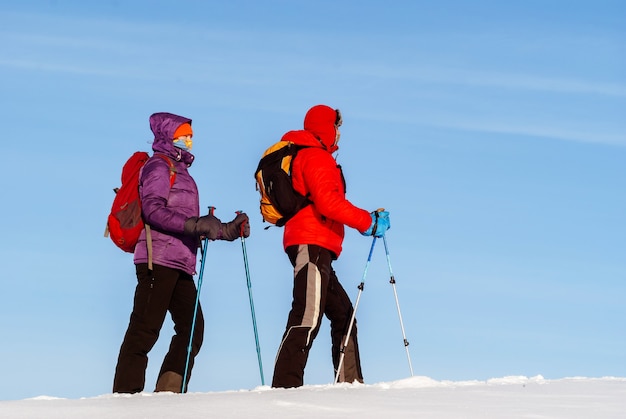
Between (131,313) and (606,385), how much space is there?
4189mm

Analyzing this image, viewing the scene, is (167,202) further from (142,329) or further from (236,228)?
(142,329)

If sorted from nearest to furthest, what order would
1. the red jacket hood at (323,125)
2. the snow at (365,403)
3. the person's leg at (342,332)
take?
the snow at (365,403), the red jacket hood at (323,125), the person's leg at (342,332)

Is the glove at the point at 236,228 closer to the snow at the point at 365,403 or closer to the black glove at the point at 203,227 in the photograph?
the black glove at the point at 203,227

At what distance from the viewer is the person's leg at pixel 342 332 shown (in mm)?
9594

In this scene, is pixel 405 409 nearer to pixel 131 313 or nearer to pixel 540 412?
pixel 540 412

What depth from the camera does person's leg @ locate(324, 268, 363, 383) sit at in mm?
9594

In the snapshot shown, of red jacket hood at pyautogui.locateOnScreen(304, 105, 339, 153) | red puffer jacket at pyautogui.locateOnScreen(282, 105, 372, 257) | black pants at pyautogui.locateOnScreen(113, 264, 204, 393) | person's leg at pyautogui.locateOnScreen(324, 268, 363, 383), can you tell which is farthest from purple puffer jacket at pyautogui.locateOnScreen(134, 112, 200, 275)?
person's leg at pyautogui.locateOnScreen(324, 268, 363, 383)

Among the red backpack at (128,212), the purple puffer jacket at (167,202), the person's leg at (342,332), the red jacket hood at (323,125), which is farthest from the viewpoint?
the person's leg at (342,332)

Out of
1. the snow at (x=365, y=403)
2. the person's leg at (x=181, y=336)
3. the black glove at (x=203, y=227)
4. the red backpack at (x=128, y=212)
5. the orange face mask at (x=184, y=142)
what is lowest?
the snow at (x=365, y=403)

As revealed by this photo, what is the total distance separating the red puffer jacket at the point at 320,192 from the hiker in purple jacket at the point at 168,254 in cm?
56

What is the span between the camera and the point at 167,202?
912cm

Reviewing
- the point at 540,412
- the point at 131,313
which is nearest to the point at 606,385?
the point at 540,412

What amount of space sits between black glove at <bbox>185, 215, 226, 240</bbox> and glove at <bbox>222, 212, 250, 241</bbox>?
108 millimetres

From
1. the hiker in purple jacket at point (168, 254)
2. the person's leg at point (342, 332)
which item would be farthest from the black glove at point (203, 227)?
the person's leg at point (342, 332)
